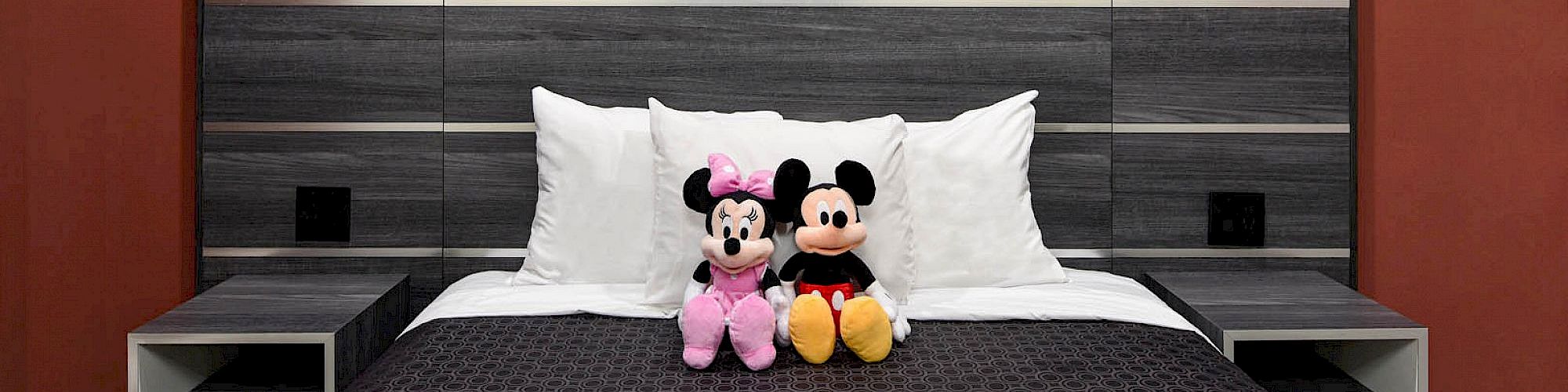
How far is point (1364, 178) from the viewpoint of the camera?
2416mm

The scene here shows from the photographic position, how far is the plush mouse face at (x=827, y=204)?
69.8 inches

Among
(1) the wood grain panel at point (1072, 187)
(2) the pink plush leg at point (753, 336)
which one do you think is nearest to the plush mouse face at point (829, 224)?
(2) the pink plush leg at point (753, 336)

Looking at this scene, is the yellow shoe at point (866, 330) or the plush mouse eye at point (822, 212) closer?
the yellow shoe at point (866, 330)

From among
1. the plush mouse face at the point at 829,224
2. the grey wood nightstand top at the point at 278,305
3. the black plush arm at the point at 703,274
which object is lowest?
the grey wood nightstand top at the point at 278,305

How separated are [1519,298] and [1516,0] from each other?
1.99ft

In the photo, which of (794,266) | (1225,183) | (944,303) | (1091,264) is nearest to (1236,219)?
(1225,183)

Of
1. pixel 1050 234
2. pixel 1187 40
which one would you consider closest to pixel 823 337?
pixel 1050 234

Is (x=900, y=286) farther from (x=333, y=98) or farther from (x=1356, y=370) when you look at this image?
(x=333, y=98)

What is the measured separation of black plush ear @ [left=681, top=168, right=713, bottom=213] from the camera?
6.05 ft

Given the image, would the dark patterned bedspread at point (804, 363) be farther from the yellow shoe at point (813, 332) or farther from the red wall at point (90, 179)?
the red wall at point (90, 179)

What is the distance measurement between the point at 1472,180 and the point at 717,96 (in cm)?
154

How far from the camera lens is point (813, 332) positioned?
1580 mm

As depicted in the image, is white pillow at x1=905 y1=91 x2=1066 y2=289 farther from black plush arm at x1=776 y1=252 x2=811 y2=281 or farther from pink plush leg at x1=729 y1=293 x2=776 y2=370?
pink plush leg at x1=729 y1=293 x2=776 y2=370

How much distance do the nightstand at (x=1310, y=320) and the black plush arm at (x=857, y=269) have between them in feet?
1.92
